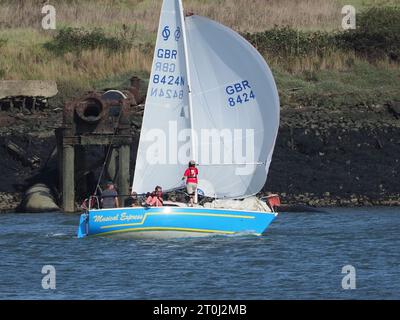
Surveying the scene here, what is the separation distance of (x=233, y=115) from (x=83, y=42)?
1100 inches

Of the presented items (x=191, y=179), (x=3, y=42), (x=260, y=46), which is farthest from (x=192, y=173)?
(x=3, y=42)

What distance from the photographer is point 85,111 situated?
54.5 m

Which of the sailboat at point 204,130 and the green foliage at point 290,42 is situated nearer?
the sailboat at point 204,130

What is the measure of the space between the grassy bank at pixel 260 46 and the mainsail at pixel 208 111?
1950 cm

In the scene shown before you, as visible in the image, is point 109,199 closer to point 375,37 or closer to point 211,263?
Result: point 211,263

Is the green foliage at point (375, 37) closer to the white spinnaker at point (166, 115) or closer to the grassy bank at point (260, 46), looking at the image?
the grassy bank at point (260, 46)

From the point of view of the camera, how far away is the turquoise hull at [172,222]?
42.1 m

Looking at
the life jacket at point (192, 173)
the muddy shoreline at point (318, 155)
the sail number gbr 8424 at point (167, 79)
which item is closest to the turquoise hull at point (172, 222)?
the life jacket at point (192, 173)

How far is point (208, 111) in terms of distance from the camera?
43781 mm

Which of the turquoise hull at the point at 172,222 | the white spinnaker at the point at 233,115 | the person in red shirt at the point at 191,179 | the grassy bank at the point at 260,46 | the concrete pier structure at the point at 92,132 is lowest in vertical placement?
the turquoise hull at the point at 172,222

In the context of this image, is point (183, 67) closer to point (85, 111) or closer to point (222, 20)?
point (85, 111)

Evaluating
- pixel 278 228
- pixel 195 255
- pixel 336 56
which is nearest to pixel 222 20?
pixel 336 56

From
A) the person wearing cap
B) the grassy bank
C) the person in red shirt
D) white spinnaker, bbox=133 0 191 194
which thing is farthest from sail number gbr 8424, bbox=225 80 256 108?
the grassy bank
